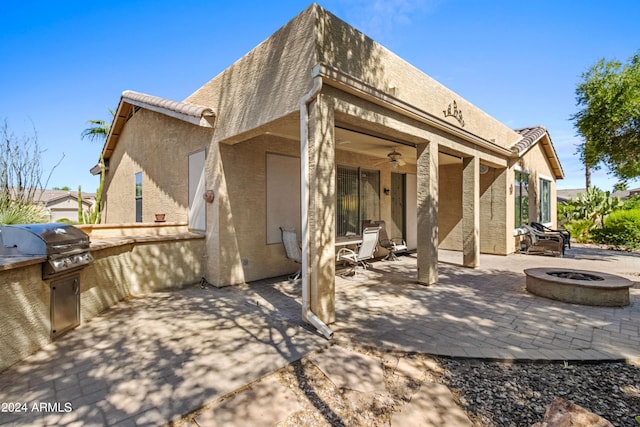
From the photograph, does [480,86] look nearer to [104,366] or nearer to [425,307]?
[425,307]

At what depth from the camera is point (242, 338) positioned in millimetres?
4027

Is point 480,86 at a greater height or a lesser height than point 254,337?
greater

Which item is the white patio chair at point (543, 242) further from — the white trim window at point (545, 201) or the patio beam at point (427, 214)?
the patio beam at point (427, 214)

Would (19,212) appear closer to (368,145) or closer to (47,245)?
(47,245)

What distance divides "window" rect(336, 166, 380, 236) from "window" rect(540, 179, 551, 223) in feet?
31.7

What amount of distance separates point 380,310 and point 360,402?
8.25 feet

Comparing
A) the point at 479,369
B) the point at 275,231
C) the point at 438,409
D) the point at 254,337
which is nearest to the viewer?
the point at 438,409

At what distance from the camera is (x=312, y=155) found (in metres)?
4.41

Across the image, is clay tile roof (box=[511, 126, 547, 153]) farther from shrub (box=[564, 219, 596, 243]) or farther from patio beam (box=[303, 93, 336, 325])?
patio beam (box=[303, 93, 336, 325])

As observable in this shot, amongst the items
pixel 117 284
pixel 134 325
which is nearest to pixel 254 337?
pixel 134 325

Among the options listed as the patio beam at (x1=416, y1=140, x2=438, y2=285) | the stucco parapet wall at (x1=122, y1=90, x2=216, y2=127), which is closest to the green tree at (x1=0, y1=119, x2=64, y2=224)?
the stucco parapet wall at (x1=122, y1=90, x2=216, y2=127)

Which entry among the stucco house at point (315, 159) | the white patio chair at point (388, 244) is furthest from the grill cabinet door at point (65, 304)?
the white patio chair at point (388, 244)

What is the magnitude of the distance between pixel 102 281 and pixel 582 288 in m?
8.59

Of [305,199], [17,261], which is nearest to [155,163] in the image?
[17,261]
